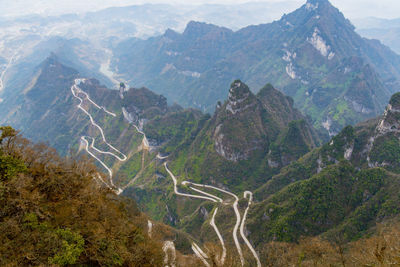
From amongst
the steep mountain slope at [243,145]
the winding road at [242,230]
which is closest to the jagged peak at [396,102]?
the steep mountain slope at [243,145]

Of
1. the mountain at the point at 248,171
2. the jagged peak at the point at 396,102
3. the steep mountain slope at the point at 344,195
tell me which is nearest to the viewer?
the steep mountain slope at the point at 344,195

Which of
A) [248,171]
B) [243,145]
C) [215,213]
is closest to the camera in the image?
[215,213]

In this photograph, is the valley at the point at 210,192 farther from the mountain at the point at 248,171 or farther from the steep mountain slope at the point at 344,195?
the mountain at the point at 248,171

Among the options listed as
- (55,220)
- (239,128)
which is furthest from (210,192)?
(55,220)

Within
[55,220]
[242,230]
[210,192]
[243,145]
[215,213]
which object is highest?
[55,220]

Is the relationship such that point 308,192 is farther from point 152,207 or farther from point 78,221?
point 152,207

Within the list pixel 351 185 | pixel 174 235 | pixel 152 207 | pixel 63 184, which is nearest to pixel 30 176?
pixel 63 184

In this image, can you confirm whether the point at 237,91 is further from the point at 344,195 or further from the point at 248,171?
the point at 344,195

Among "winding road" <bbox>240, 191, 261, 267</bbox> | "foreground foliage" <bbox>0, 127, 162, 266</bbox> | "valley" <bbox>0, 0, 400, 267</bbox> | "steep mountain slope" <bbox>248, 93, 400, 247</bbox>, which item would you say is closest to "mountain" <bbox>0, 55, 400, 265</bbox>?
"steep mountain slope" <bbox>248, 93, 400, 247</bbox>

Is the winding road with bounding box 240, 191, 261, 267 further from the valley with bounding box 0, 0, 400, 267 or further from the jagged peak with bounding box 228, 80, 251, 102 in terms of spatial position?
the jagged peak with bounding box 228, 80, 251, 102

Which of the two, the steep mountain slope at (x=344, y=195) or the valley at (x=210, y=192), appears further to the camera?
the steep mountain slope at (x=344, y=195)

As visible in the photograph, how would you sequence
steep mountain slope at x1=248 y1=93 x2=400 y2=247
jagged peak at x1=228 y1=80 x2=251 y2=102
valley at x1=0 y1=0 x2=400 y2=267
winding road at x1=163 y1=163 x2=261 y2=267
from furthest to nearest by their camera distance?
1. jagged peak at x1=228 y1=80 x2=251 y2=102
2. winding road at x1=163 y1=163 x2=261 y2=267
3. steep mountain slope at x1=248 y1=93 x2=400 y2=247
4. valley at x1=0 y1=0 x2=400 y2=267
